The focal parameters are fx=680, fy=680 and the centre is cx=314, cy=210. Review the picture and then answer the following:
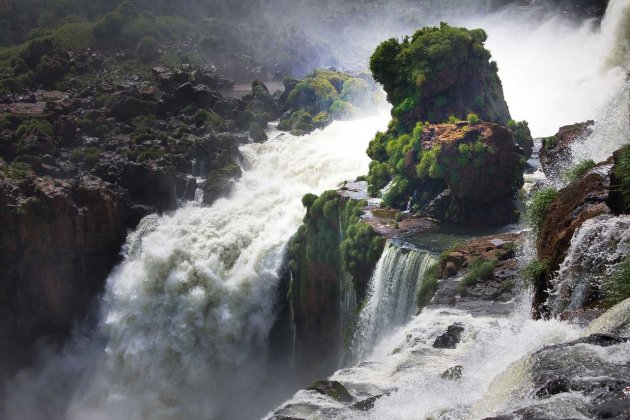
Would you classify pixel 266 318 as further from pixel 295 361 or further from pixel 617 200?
pixel 617 200

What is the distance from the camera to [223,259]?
106ft

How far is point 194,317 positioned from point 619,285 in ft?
72.5

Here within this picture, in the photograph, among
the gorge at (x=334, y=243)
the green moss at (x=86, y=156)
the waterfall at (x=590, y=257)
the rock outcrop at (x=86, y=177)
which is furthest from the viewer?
the green moss at (x=86, y=156)

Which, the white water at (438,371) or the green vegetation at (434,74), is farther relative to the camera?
the green vegetation at (434,74)

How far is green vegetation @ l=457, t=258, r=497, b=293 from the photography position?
19719 millimetres

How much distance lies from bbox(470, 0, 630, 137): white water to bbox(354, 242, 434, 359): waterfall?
13244 millimetres

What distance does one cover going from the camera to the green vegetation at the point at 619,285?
11.9 metres

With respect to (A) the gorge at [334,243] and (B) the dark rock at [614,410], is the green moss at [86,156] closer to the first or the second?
(A) the gorge at [334,243]

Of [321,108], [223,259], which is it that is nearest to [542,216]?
[223,259]

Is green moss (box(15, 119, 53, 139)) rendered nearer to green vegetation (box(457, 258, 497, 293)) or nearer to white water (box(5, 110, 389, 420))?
white water (box(5, 110, 389, 420))

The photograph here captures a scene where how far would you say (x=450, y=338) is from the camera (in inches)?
649

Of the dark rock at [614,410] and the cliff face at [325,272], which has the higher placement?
the cliff face at [325,272]

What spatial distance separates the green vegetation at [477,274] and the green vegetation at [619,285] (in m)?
7.32

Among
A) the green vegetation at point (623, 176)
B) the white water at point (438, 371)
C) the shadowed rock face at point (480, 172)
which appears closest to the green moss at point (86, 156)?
the shadowed rock face at point (480, 172)
